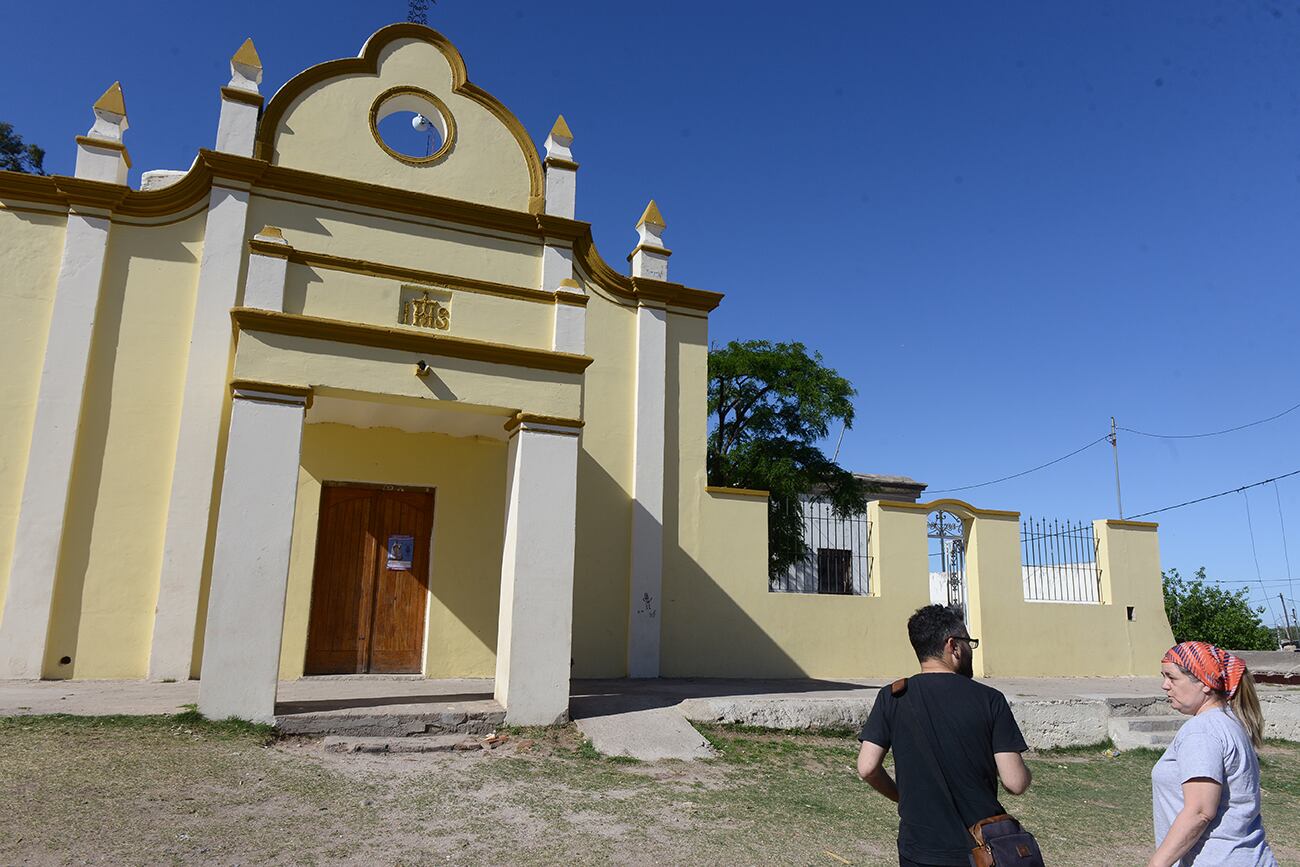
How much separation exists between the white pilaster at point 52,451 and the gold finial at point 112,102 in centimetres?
158

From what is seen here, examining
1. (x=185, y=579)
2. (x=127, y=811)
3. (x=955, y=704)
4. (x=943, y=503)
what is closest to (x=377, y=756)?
(x=127, y=811)

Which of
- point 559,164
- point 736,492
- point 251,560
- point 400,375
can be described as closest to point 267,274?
point 400,375

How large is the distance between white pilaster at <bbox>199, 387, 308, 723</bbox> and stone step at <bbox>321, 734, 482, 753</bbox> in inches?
25.2

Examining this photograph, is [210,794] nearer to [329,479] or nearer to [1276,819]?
[329,479]

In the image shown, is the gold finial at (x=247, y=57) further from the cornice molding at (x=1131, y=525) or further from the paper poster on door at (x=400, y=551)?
the cornice molding at (x=1131, y=525)

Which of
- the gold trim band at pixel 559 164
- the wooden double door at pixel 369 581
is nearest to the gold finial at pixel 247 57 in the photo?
the gold trim band at pixel 559 164

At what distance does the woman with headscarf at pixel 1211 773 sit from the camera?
9.09ft

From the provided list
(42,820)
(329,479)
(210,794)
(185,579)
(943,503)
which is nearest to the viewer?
(42,820)

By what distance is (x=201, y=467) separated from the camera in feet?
32.8

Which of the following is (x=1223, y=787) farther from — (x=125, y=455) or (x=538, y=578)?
(x=125, y=455)

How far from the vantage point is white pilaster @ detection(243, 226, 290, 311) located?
315 inches

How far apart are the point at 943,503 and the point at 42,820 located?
499 inches

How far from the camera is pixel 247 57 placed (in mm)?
11148

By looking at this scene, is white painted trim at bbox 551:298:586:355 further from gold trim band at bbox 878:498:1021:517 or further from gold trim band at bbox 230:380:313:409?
gold trim band at bbox 878:498:1021:517
